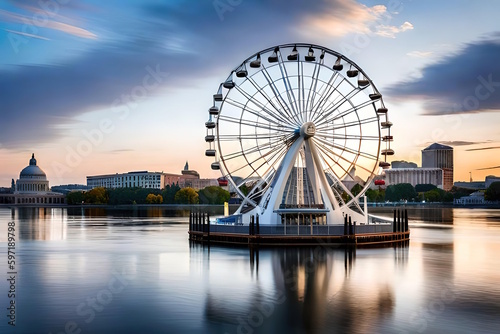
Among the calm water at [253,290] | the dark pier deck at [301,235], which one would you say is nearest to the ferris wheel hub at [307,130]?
the dark pier deck at [301,235]

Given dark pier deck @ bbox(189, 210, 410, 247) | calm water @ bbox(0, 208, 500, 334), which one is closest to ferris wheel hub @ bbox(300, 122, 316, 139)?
dark pier deck @ bbox(189, 210, 410, 247)

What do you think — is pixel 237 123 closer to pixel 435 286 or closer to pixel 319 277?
pixel 319 277

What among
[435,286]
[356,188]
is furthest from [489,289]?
[356,188]

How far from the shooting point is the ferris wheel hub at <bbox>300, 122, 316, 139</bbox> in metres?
55.4

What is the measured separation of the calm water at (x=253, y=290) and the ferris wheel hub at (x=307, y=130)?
1039cm

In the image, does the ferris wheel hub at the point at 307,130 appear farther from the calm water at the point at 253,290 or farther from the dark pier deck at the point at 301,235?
the calm water at the point at 253,290

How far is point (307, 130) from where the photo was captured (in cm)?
5547

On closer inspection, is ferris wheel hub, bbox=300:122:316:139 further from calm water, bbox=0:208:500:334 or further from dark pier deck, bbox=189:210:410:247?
calm water, bbox=0:208:500:334

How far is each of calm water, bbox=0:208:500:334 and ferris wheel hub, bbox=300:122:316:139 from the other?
34.1 feet

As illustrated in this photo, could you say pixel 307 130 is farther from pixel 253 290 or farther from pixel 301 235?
pixel 253 290

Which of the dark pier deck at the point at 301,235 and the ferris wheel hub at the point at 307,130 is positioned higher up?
the ferris wheel hub at the point at 307,130

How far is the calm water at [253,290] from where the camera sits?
2767 cm

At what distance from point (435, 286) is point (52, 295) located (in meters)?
20.9

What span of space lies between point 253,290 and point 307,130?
889 inches
